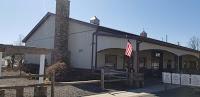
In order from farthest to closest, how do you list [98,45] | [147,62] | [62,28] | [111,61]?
[147,62]
[111,61]
[62,28]
[98,45]

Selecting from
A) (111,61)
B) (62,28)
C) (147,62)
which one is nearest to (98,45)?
(111,61)

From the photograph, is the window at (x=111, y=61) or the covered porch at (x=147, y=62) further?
the window at (x=111, y=61)

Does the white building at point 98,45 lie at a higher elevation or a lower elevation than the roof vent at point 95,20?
lower

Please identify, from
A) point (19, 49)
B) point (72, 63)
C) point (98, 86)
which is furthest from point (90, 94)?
point (72, 63)

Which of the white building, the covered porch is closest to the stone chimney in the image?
the white building

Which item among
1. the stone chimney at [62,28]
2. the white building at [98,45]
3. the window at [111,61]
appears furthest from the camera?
the window at [111,61]

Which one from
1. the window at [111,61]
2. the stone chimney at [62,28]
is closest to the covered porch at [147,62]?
the window at [111,61]

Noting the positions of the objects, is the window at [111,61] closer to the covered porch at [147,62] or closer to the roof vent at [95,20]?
the covered porch at [147,62]

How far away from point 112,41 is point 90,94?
732 centimetres

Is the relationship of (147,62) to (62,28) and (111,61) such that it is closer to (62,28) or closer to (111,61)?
(111,61)

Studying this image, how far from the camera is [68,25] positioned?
25.8 m

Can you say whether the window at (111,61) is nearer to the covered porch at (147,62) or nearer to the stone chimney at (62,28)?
the covered porch at (147,62)

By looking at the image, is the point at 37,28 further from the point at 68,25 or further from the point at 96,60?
the point at 96,60

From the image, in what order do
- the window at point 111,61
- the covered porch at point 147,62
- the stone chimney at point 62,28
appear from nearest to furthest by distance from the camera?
the covered porch at point 147,62 < the stone chimney at point 62,28 < the window at point 111,61
